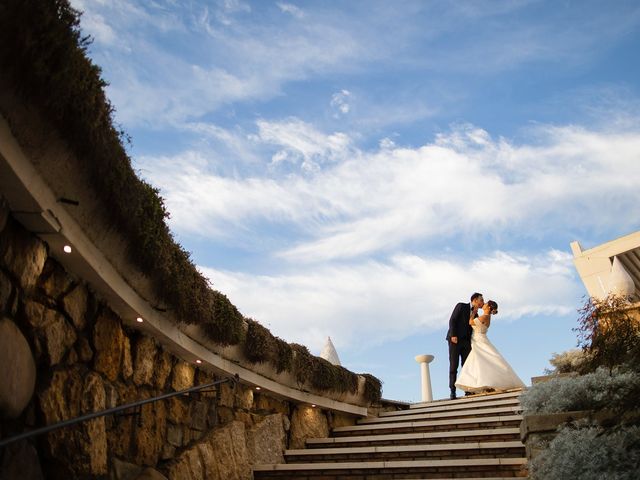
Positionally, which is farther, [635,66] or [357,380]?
[357,380]

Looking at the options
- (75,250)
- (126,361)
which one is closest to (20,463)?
(75,250)

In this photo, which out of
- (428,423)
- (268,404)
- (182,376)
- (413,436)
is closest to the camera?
(182,376)

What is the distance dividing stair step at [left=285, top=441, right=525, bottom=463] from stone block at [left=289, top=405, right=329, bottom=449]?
211 mm

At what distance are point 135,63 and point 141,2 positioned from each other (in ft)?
1.84

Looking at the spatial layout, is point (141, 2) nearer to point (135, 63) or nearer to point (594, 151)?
point (135, 63)

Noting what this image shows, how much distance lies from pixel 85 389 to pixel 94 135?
1.30 meters

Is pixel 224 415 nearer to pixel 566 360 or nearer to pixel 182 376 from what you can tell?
pixel 182 376

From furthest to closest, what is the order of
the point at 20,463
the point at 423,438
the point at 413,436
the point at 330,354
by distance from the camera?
the point at 330,354, the point at 413,436, the point at 423,438, the point at 20,463

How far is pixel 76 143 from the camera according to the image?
2.53 m

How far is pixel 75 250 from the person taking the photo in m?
2.79

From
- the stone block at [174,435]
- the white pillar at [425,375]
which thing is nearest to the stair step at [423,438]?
the stone block at [174,435]

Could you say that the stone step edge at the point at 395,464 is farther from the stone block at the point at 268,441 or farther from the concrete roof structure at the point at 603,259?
the concrete roof structure at the point at 603,259

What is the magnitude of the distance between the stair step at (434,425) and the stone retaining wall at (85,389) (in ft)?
6.94

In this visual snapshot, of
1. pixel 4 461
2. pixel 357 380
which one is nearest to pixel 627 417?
pixel 4 461
